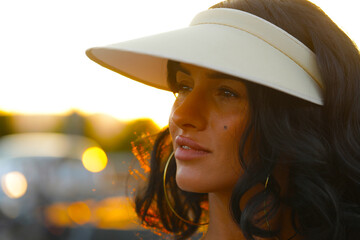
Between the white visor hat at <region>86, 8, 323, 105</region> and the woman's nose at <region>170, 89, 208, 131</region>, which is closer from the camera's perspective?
the white visor hat at <region>86, 8, 323, 105</region>

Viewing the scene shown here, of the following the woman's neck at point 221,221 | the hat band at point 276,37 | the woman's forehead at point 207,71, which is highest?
the hat band at point 276,37

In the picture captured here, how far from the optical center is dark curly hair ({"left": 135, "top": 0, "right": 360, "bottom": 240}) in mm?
2207

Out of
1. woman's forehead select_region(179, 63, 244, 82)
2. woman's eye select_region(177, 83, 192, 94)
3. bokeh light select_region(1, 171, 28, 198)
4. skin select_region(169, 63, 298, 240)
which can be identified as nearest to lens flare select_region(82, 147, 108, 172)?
bokeh light select_region(1, 171, 28, 198)

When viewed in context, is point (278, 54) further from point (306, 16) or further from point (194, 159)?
point (194, 159)

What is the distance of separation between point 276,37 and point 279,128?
35 cm

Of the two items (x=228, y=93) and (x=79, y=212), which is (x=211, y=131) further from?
(x=79, y=212)

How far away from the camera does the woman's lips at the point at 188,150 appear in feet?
7.42

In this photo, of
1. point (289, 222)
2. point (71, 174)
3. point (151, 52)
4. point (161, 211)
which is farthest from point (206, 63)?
point (71, 174)

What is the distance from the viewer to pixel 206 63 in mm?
1888

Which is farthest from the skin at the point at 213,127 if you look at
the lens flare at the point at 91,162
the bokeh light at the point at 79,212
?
the lens flare at the point at 91,162

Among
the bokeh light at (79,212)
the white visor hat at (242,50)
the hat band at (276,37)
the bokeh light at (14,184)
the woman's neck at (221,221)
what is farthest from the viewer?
the bokeh light at (14,184)

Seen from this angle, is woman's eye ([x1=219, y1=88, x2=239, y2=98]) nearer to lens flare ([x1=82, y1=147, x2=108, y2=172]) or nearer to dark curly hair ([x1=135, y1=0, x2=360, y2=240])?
dark curly hair ([x1=135, y1=0, x2=360, y2=240])

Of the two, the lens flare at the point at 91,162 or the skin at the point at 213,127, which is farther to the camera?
the lens flare at the point at 91,162

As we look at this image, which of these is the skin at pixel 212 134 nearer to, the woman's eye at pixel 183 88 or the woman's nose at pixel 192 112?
the woman's nose at pixel 192 112
